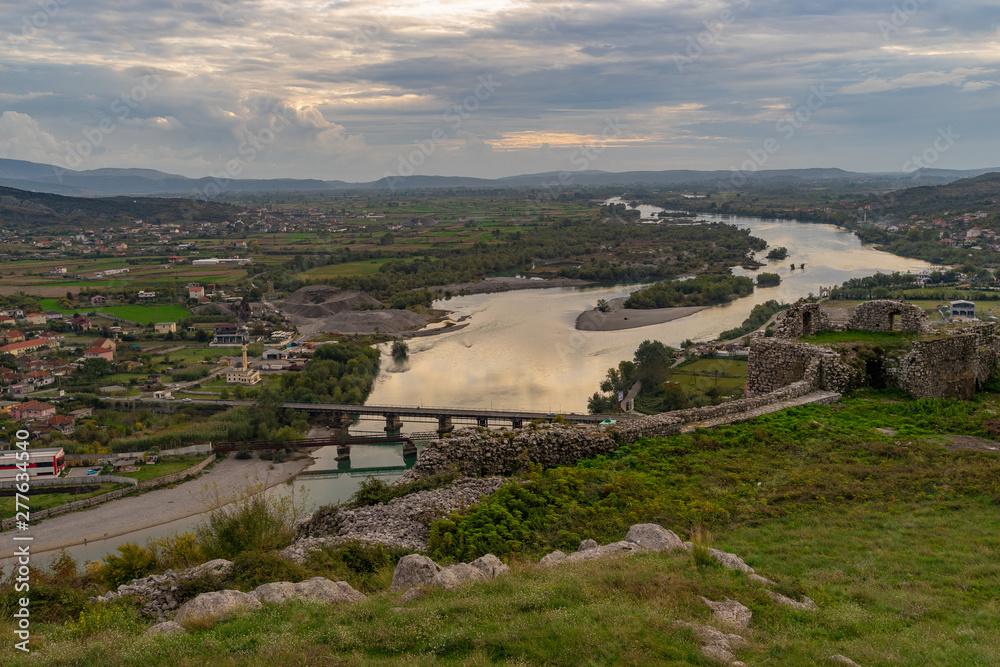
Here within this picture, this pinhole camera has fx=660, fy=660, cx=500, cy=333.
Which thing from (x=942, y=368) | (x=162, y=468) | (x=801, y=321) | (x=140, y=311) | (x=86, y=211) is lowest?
(x=162, y=468)

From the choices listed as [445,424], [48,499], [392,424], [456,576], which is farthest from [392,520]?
[392,424]

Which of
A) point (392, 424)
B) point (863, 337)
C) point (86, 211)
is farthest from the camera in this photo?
point (86, 211)

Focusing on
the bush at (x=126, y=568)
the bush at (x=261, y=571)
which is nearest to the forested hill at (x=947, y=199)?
the bush at (x=261, y=571)

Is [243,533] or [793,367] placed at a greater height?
[793,367]

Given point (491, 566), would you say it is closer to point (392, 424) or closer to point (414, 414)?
point (414, 414)

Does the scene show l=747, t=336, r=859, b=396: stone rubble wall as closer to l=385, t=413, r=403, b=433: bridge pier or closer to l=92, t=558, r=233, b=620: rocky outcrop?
l=92, t=558, r=233, b=620: rocky outcrop

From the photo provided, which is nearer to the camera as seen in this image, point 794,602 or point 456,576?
point 794,602

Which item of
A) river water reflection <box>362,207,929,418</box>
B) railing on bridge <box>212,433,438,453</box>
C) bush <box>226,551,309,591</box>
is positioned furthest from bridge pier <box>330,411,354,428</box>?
bush <box>226,551,309,591</box>

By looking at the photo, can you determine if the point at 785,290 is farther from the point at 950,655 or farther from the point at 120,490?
the point at 950,655

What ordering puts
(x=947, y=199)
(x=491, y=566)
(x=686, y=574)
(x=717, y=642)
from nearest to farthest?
(x=717, y=642) < (x=686, y=574) < (x=491, y=566) < (x=947, y=199)
